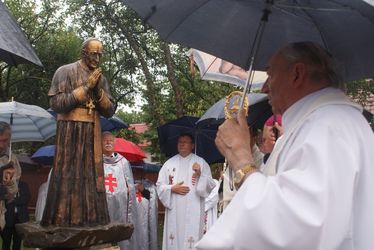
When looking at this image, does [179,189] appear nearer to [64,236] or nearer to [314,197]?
[64,236]

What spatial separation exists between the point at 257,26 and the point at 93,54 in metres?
3.06

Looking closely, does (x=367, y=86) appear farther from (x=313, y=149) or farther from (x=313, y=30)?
(x=313, y=149)

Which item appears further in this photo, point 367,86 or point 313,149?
point 367,86

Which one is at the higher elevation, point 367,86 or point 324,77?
point 367,86

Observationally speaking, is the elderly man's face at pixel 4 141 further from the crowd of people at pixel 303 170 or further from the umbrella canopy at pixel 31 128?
the crowd of people at pixel 303 170

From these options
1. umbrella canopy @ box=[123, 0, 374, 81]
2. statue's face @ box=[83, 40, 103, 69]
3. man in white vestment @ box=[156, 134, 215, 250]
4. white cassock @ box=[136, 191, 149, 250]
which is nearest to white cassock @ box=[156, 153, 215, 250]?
man in white vestment @ box=[156, 134, 215, 250]

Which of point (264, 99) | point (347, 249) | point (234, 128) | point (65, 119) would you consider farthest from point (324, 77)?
point (65, 119)

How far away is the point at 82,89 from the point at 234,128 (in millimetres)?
3475

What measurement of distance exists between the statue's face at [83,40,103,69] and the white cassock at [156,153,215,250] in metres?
3.04

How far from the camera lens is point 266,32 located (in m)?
3.14

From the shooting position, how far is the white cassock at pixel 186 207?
323 inches

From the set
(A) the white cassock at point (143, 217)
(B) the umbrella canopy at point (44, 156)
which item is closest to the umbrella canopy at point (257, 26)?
(A) the white cassock at point (143, 217)

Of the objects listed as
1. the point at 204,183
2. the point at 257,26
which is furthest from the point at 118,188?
the point at 257,26

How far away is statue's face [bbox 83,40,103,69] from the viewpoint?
5680mm
